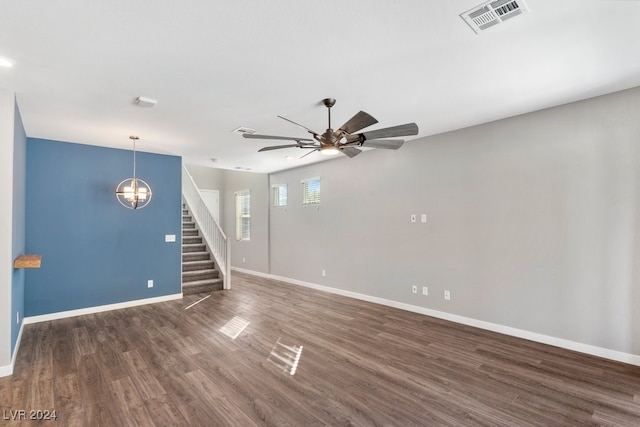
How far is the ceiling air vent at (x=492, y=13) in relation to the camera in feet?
6.38

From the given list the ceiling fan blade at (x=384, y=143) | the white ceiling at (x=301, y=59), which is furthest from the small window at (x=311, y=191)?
the ceiling fan blade at (x=384, y=143)

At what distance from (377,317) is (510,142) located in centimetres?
309

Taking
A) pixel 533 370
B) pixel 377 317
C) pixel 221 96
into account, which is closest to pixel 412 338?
pixel 377 317

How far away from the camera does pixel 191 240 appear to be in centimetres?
754

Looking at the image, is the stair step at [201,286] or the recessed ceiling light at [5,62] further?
the stair step at [201,286]

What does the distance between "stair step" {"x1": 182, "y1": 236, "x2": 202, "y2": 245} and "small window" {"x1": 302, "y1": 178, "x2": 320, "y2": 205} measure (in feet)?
8.86

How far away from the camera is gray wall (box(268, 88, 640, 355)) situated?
333 cm

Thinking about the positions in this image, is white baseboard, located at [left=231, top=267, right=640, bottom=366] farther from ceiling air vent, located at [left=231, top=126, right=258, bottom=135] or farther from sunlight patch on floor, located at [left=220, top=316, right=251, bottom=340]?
ceiling air vent, located at [left=231, top=126, right=258, bottom=135]

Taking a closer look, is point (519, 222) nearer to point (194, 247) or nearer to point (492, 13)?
point (492, 13)

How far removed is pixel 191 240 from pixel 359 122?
238 inches

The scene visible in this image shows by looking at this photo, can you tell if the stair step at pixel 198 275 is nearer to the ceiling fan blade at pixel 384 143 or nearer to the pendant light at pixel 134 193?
the pendant light at pixel 134 193

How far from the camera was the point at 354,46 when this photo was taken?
2396mm

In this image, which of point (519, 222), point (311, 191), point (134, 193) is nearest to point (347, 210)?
point (311, 191)

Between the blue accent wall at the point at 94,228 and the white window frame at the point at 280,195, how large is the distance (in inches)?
98.7
